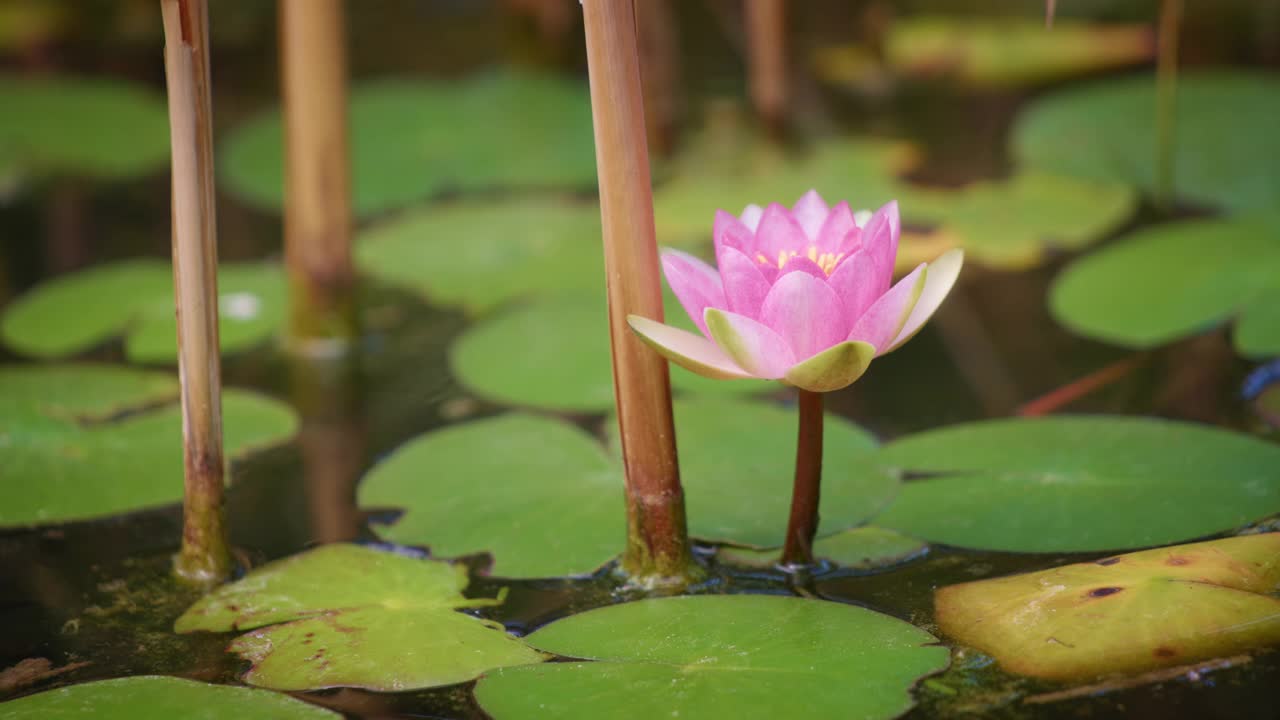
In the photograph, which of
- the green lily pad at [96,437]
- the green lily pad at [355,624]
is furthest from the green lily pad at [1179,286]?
the green lily pad at [96,437]

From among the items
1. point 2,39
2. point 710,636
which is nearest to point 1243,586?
point 710,636

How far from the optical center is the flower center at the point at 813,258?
1.03m

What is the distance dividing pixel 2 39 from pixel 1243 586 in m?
3.76

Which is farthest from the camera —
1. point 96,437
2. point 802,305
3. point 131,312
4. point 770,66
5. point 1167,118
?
point 770,66

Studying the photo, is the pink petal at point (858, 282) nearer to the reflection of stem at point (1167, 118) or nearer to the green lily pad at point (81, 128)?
the reflection of stem at point (1167, 118)

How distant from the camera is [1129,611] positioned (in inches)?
38.0

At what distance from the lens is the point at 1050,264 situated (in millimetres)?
2010

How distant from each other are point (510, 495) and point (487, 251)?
968mm

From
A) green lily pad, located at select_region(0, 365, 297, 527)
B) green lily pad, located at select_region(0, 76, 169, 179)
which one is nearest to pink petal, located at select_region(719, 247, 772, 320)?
green lily pad, located at select_region(0, 365, 297, 527)

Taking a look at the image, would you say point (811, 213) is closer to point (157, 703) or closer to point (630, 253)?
point (630, 253)

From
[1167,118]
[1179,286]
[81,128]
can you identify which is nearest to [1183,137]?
[1167,118]

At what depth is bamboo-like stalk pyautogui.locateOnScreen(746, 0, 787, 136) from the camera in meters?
2.57

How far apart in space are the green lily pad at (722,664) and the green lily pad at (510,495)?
157 mm

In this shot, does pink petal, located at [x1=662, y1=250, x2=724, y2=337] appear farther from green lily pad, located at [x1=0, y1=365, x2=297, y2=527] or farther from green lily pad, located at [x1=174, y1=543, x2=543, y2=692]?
green lily pad, located at [x1=0, y1=365, x2=297, y2=527]
